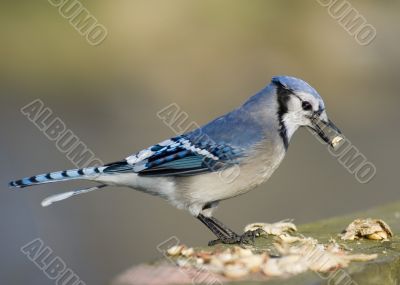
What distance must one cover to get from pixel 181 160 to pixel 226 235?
47 cm

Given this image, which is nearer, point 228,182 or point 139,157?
point 228,182

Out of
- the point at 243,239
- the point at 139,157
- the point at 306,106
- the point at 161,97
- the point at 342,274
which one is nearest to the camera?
the point at 342,274

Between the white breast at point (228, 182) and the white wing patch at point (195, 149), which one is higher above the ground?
the white wing patch at point (195, 149)

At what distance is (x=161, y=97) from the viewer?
32.8ft

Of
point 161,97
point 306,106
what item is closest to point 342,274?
point 306,106

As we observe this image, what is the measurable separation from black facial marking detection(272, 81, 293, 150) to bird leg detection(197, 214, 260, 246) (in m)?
0.57

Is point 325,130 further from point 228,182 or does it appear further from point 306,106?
point 228,182

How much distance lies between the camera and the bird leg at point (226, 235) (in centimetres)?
378

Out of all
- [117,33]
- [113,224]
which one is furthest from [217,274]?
[117,33]

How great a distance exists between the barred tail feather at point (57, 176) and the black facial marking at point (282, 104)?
37.4 inches

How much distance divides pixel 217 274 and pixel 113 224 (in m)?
3.84

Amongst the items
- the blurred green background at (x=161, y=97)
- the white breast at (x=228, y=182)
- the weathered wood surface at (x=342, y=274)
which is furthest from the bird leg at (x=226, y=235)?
the blurred green background at (x=161, y=97)

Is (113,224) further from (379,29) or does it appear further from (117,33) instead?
(379,29)

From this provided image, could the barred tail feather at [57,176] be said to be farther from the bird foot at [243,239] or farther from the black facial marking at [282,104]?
the black facial marking at [282,104]
